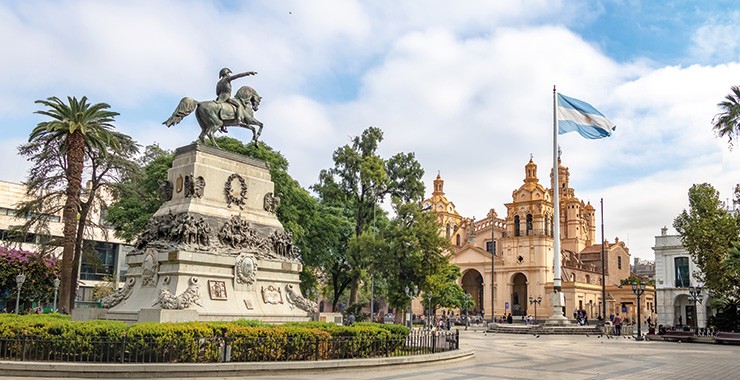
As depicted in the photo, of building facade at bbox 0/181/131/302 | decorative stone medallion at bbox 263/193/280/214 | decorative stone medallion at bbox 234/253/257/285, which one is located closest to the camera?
decorative stone medallion at bbox 234/253/257/285

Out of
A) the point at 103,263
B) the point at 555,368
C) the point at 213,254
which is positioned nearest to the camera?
the point at 555,368

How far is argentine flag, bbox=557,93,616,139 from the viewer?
42750 mm

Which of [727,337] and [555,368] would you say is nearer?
[555,368]

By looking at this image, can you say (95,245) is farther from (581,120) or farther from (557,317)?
(581,120)

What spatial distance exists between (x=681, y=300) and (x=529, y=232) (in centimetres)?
2539

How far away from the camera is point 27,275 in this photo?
46281 mm

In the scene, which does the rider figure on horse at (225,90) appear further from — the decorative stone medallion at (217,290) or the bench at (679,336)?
the bench at (679,336)

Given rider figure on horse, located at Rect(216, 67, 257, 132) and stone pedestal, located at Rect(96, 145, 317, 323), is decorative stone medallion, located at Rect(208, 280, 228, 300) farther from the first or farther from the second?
rider figure on horse, located at Rect(216, 67, 257, 132)

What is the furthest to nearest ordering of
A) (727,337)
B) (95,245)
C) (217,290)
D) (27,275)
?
(95,245) → (27,275) → (727,337) → (217,290)

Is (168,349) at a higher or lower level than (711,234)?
lower

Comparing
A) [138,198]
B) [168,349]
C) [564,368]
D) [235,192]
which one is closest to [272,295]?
[235,192]

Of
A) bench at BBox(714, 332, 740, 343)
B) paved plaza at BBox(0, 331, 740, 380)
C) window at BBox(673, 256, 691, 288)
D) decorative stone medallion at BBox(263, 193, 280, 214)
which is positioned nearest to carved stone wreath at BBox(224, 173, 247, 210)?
decorative stone medallion at BBox(263, 193, 280, 214)

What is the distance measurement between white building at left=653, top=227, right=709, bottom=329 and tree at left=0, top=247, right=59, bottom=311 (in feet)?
172

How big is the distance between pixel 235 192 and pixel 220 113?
118 inches
